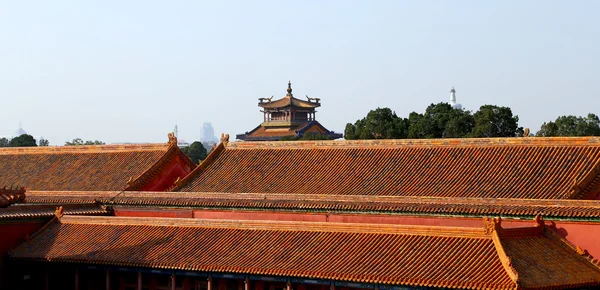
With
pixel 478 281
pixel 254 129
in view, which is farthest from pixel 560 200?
pixel 254 129

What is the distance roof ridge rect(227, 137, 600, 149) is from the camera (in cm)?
3656

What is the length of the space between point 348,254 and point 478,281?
15.6 feet

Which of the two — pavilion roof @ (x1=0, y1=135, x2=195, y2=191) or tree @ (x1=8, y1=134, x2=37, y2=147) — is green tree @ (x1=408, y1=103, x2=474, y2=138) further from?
tree @ (x1=8, y1=134, x2=37, y2=147)

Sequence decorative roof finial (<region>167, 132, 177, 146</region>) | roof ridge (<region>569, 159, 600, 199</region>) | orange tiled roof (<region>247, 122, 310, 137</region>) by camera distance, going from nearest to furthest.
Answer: roof ridge (<region>569, 159, 600, 199</region>) < decorative roof finial (<region>167, 132, 177, 146</region>) < orange tiled roof (<region>247, 122, 310, 137</region>)

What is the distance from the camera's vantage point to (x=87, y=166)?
160 feet

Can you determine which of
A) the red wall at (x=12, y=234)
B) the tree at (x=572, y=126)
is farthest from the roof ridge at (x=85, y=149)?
the tree at (x=572, y=126)

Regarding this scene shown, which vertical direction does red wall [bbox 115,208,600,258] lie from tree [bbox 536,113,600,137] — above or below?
below

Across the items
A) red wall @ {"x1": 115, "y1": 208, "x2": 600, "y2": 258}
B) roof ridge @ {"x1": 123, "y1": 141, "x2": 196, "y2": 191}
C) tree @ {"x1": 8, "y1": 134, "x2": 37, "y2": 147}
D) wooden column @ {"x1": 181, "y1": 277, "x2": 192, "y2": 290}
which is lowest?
wooden column @ {"x1": 181, "y1": 277, "x2": 192, "y2": 290}

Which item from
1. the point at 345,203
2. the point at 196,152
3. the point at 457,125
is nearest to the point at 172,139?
the point at 345,203

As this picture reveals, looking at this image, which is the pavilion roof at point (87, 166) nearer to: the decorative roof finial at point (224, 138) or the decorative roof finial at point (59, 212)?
the decorative roof finial at point (224, 138)

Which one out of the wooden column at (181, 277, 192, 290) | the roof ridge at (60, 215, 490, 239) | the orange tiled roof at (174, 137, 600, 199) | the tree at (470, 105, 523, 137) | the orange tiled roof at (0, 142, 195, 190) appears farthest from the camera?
the tree at (470, 105, 523, 137)

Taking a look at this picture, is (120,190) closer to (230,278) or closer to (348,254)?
(230,278)

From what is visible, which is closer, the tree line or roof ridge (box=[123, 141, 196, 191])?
roof ridge (box=[123, 141, 196, 191])

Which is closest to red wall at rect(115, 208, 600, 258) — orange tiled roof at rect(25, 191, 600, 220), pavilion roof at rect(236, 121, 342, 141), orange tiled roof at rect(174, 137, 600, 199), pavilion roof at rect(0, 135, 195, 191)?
orange tiled roof at rect(25, 191, 600, 220)
